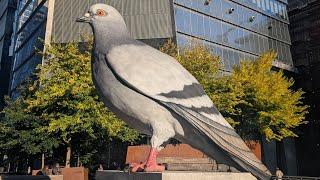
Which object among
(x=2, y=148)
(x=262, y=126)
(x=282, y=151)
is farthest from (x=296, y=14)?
(x=2, y=148)

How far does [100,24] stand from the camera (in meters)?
5.09

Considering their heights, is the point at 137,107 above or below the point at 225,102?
below

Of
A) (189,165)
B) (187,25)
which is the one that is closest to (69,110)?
(189,165)

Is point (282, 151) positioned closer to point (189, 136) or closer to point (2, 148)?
point (2, 148)

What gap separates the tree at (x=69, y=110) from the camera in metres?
18.2

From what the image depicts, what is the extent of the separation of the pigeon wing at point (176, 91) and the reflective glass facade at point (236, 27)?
28023 mm

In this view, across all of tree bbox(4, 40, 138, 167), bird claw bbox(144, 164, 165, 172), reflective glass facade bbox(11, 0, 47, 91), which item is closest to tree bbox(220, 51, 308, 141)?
tree bbox(4, 40, 138, 167)

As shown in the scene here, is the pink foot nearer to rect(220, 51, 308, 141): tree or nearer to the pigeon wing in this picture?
the pigeon wing

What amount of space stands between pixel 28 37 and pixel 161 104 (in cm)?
4159

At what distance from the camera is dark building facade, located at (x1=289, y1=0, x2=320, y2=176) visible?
38.4m

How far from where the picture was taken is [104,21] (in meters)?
5.09

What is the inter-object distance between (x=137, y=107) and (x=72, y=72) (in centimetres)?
1562

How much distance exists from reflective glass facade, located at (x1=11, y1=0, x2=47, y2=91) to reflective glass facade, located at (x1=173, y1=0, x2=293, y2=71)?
48.9 ft

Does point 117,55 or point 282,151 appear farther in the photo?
point 282,151
